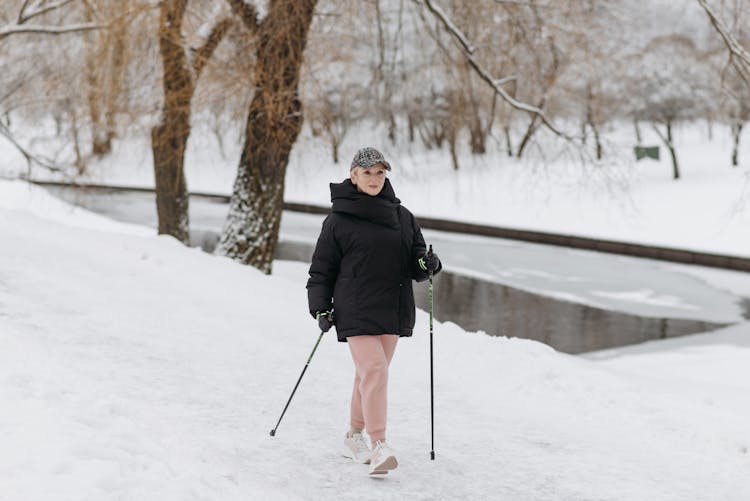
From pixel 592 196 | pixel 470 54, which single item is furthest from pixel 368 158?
pixel 592 196

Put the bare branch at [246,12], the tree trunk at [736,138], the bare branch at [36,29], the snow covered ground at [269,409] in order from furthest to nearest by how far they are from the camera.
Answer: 1. the tree trunk at [736,138]
2. the bare branch at [246,12]
3. the bare branch at [36,29]
4. the snow covered ground at [269,409]

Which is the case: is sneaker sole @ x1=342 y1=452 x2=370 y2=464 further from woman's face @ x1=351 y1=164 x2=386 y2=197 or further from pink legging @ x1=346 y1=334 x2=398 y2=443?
woman's face @ x1=351 y1=164 x2=386 y2=197

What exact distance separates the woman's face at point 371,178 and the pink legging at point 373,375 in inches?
30.4

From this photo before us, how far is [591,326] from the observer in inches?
610

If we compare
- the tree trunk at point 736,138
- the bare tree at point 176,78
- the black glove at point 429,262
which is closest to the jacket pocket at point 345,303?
the black glove at point 429,262

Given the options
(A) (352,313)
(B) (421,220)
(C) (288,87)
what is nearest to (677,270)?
(B) (421,220)

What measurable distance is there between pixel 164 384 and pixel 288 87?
246 inches

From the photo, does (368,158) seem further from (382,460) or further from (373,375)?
(382,460)

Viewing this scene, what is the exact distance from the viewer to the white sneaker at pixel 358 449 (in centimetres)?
522

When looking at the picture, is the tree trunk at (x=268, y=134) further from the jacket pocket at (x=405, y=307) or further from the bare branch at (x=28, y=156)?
the jacket pocket at (x=405, y=307)

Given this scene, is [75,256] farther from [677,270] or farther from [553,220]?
[553,220]

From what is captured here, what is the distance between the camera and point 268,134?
12.3 m

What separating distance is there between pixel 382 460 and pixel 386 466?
5 cm

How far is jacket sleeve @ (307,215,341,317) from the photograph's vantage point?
16.3 ft
